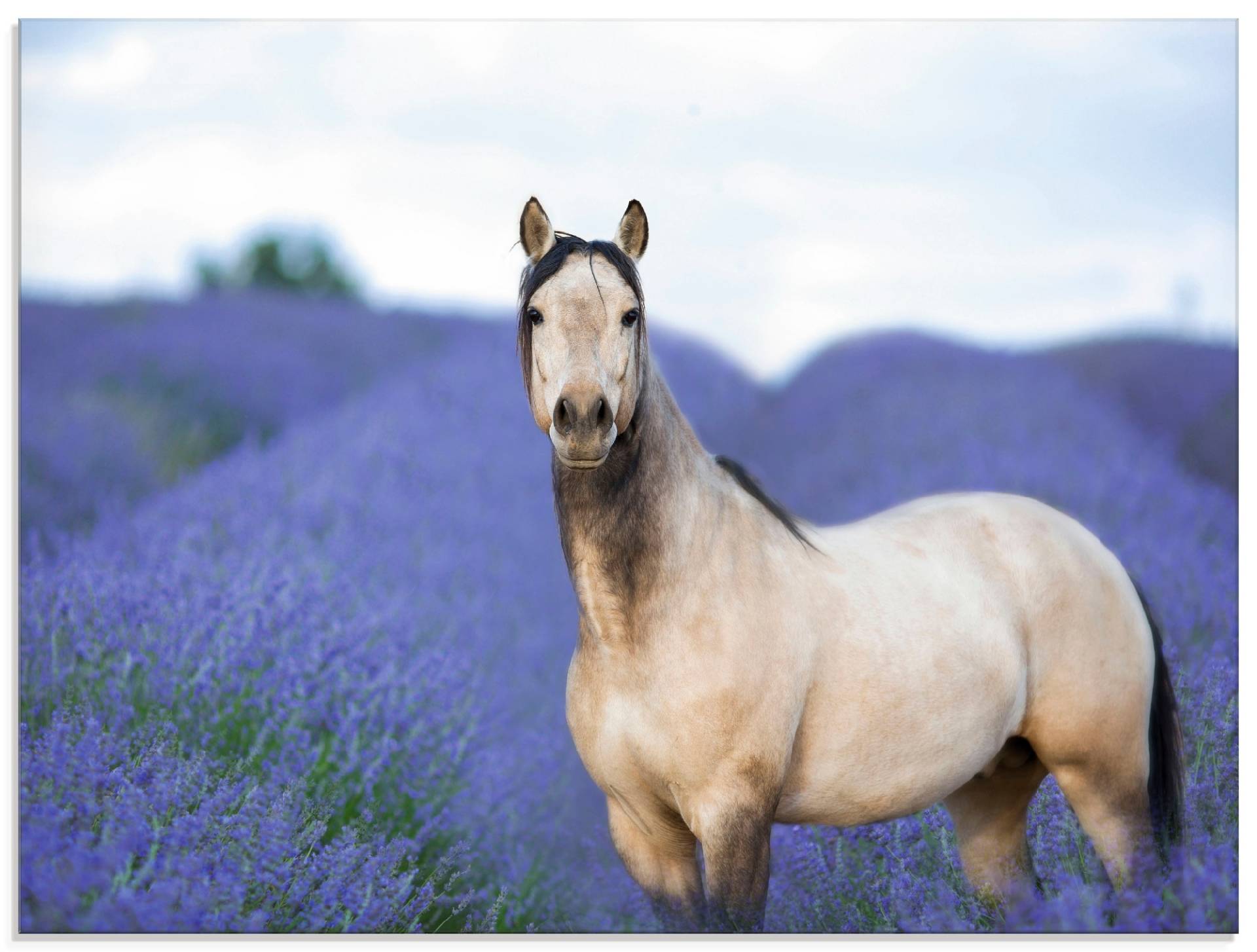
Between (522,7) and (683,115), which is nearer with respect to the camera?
(522,7)

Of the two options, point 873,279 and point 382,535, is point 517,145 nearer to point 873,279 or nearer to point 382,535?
point 382,535

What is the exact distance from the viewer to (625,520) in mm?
2014

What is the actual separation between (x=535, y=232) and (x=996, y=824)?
1.86m

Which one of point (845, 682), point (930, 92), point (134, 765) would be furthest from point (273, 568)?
point (930, 92)

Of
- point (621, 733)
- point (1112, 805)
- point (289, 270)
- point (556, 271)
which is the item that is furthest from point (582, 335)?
point (289, 270)

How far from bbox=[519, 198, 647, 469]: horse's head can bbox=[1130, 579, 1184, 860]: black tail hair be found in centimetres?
148

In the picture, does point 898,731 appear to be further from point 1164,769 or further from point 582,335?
point 582,335

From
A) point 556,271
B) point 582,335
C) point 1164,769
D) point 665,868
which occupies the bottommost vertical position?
point 665,868

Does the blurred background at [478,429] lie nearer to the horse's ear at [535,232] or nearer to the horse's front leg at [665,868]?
the horse's ear at [535,232]

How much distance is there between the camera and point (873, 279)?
17.2 feet

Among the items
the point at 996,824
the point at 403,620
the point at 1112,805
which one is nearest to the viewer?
the point at 1112,805

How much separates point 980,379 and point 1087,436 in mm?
1312

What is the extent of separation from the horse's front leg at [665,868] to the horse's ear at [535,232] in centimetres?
112

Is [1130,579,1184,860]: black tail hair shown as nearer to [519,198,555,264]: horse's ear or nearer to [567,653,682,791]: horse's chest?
[567,653,682,791]: horse's chest
